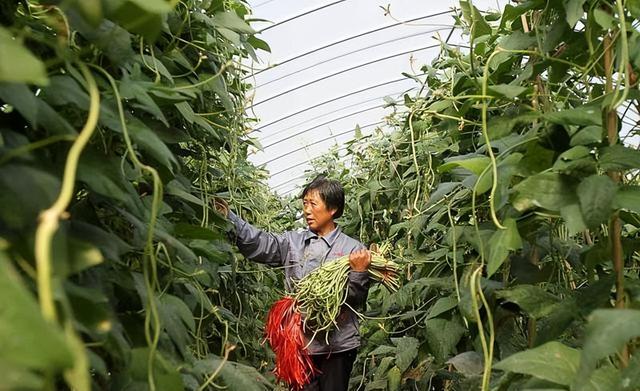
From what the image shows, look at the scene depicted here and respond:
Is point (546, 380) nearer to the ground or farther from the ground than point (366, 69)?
nearer to the ground

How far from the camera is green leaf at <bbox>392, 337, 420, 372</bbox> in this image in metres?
2.14

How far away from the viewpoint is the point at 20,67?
1.64ft

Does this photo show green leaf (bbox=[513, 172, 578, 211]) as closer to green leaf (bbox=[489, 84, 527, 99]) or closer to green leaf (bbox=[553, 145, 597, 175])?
green leaf (bbox=[553, 145, 597, 175])

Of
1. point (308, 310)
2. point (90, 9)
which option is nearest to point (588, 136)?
point (90, 9)

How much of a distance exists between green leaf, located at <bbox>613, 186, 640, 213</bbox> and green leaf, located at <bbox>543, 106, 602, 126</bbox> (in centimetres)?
9

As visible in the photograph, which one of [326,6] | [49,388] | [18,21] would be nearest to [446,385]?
[18,21]

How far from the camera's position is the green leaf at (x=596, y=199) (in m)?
0.95

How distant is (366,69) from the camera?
21.5 ft

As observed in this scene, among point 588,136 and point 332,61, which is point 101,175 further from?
point 332,61

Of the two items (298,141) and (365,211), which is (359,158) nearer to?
(365,211)

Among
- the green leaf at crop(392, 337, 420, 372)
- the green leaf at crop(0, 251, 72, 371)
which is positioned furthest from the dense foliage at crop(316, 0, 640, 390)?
the green leaf at crop(0, 251, 72, 371)

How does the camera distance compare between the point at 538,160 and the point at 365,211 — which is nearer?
the point at 538,160

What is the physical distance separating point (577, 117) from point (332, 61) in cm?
536

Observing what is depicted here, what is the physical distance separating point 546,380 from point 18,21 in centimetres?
71
